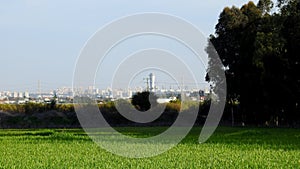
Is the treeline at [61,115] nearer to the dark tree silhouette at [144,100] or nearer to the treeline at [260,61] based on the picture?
the dark tree silhouette at [144,100]

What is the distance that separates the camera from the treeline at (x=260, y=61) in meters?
37.2

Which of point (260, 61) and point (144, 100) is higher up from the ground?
point (260, 61)

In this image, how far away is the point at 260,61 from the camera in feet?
122

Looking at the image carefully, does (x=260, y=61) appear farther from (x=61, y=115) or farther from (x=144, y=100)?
(x=61, y=115)

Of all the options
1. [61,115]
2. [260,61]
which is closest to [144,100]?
[61,115]

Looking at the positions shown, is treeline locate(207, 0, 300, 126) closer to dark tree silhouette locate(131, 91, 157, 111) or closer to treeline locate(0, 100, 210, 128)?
treeline locate(0, 100, 210, 128)

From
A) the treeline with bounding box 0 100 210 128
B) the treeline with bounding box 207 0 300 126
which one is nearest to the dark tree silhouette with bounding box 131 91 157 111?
the treeline with bounding box 0 100 210 128

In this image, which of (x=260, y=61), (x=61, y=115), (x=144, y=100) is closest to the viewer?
(x=260, y=61)

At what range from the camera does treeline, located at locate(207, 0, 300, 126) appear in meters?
37.2

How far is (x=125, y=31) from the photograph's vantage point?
16.9 m

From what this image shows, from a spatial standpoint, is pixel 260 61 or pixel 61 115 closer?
pixel 260 61

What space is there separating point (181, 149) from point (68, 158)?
4874 mm

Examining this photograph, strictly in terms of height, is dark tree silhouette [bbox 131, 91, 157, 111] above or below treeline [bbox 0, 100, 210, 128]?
above

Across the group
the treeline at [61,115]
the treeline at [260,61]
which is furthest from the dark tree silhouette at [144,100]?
the treeline at [260,61]
